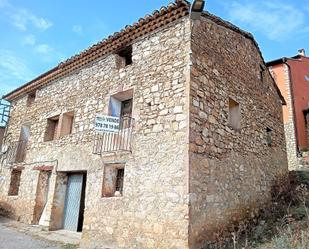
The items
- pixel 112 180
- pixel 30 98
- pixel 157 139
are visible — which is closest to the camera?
pixel 157 139

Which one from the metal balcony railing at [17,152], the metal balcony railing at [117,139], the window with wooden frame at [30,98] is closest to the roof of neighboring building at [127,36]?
the window with wooden frame at [30,98]

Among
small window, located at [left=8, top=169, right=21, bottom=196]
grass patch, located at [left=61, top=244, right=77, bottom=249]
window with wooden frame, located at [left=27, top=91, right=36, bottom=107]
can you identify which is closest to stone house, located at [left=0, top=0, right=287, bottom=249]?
grass patch, located at [left=61, top=244, right=77, bottom=249]

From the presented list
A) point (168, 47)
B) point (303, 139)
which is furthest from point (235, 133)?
point (303, 139)

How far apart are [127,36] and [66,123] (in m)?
3.71

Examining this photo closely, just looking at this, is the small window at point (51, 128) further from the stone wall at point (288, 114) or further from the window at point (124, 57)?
the stone wall at point (288, 114)

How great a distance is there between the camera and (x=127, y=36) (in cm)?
768

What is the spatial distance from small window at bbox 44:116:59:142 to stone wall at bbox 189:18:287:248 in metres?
5.94

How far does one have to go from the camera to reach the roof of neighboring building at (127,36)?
661 centimetres

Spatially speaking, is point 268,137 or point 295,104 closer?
point 268,137

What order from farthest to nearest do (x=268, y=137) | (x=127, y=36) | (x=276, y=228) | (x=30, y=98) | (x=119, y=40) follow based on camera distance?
(x=30, y=98)
(x=268, y=137)
(x=119, y=40)
(x=127, y=36)
(x=276, y=228)

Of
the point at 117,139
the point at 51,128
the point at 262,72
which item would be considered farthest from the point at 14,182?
the point at 262,72

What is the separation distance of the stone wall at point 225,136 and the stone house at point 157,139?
0.03 m

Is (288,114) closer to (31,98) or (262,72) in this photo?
(262,72)

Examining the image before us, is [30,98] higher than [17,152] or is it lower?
higher
